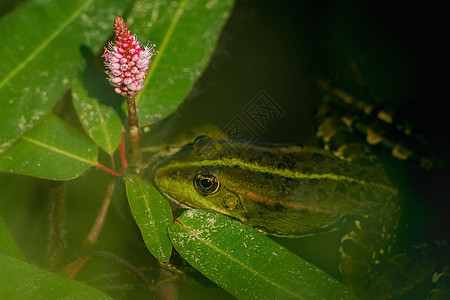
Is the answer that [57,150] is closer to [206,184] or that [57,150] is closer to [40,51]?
[40,51]

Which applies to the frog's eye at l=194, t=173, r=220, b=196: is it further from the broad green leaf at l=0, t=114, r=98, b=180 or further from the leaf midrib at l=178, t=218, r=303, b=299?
the broad green leaf at l=0, t=114, r=98, b=180

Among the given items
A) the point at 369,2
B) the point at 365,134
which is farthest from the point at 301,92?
the point at 369,2

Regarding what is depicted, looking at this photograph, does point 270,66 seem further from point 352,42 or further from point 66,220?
point 66,220

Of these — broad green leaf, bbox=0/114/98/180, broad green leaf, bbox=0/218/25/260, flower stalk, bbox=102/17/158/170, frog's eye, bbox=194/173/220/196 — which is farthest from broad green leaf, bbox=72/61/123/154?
broad green leaf, bbox=0/218/25/260

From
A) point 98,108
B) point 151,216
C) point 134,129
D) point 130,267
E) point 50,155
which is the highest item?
point 98,108

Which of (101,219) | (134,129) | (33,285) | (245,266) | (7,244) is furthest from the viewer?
(101,219)

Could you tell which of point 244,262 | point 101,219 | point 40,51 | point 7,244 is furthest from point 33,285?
point 40,51
